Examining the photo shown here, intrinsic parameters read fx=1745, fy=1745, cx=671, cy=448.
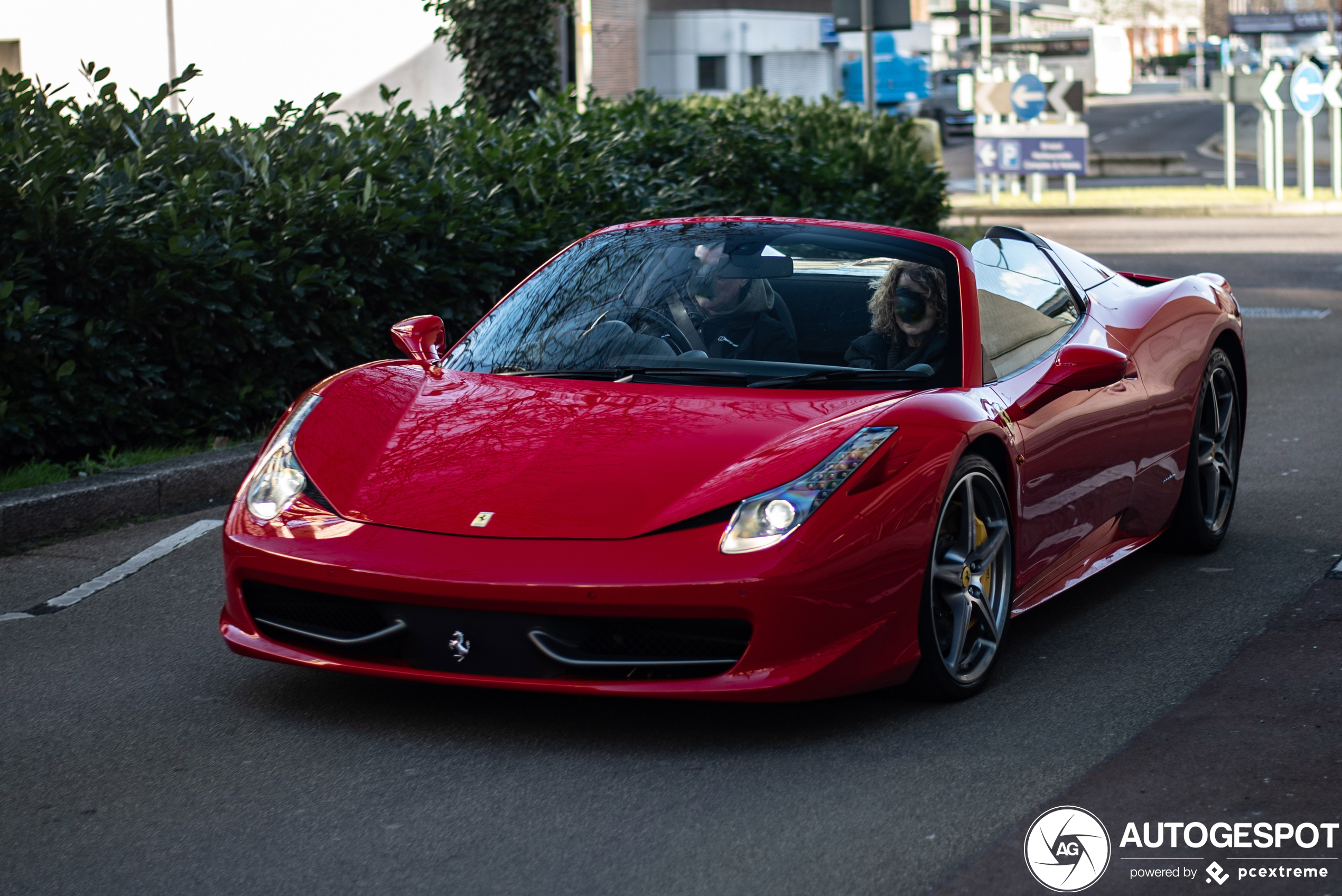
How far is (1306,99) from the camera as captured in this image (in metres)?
25.2

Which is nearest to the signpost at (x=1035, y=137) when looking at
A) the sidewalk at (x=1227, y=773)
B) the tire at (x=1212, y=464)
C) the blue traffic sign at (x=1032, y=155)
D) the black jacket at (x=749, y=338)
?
the blue traffic sign at (x=1032, y=155)

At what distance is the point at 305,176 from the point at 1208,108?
6728 cm

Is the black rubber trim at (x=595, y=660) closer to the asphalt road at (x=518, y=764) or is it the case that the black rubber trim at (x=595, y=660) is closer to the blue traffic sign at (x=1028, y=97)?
the asphalt road at (x=518, y=764)

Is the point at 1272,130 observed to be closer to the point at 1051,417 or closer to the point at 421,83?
the point at 421,83

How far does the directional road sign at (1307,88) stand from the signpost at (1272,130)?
198 millimetres

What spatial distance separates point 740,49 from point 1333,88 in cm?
2301

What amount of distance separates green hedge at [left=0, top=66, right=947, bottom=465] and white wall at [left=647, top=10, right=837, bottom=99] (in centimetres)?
3309

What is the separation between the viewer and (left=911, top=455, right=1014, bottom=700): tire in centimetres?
444

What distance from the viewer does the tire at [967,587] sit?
14.6 feet

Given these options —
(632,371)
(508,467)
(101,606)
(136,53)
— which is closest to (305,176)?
(101,606)

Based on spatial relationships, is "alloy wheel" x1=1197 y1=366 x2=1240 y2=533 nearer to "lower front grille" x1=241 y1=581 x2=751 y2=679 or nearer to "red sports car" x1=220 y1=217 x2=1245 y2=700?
"red sports car" x1=220 y1=217 x2=1245 y2=700

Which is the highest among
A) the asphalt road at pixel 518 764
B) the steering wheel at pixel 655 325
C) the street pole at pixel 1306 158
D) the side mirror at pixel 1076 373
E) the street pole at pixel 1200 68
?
the street pole at pixel 1200 68

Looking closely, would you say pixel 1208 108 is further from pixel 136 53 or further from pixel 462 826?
pixel 462 826

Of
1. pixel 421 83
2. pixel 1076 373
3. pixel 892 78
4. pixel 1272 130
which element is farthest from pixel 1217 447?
pixel 892 78
